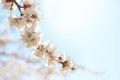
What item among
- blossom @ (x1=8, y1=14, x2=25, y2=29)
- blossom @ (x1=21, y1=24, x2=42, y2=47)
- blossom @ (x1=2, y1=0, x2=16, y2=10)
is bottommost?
blossom @ (x1=21, y1=24, x2=42, y2=47)

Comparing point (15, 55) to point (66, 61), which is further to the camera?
point (15, 55)

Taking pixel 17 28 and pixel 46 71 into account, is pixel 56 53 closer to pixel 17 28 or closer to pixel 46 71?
pixel 17 28

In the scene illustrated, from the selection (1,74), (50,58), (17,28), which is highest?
(1,74)

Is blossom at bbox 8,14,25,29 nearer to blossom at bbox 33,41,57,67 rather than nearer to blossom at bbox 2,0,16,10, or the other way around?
blossom at bbox 2,0,16,10

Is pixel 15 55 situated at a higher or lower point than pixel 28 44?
higher

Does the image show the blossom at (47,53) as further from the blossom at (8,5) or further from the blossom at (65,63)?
the blossom at (8,5)

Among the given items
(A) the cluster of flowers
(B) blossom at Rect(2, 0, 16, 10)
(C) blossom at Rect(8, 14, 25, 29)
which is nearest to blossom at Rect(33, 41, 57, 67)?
(A) the cluster of flowers

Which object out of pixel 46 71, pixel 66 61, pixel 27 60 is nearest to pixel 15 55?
pixel 27 60
